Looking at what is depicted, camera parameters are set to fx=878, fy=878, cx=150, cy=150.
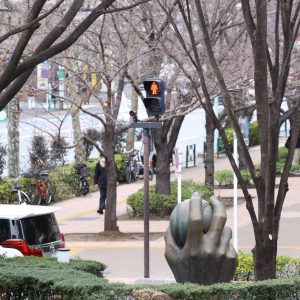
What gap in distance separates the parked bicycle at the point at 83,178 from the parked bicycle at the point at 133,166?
11.5ft

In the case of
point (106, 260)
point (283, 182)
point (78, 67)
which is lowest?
point (106, 260)

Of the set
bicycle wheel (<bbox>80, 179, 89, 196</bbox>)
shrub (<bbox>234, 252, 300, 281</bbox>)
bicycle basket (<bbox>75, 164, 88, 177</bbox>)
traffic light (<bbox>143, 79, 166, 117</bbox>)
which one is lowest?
shrub (<bbox>234, 252, 300, 281</bbox>)

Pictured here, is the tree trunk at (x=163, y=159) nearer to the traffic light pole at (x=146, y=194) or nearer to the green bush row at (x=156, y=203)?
the green bush row at (x=156, y=203)

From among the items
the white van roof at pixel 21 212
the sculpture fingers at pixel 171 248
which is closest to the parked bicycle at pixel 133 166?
the white van roof at pixel 21 212

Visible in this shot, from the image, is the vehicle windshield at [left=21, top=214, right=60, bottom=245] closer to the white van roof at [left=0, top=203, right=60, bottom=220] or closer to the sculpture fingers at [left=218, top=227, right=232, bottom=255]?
the white van roof at [left=0, top=203, right=60, bottom=220]

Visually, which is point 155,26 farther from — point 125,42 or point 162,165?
point 162,165

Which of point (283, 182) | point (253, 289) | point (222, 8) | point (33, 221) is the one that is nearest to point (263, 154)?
point (283, 182)

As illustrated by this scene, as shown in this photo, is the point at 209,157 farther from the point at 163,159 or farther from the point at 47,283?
the point at 47,283

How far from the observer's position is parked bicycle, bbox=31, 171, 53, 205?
1012 inches

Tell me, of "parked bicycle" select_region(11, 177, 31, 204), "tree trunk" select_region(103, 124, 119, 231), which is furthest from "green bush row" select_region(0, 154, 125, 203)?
"tree trunk" select_region(103, 124, 119, 231)

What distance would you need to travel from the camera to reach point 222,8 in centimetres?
2283

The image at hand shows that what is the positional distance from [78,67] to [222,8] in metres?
4.32

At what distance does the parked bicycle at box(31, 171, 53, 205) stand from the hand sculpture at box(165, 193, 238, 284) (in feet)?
50.2

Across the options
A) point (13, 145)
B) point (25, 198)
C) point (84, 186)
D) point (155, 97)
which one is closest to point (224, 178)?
point (84, 186)
